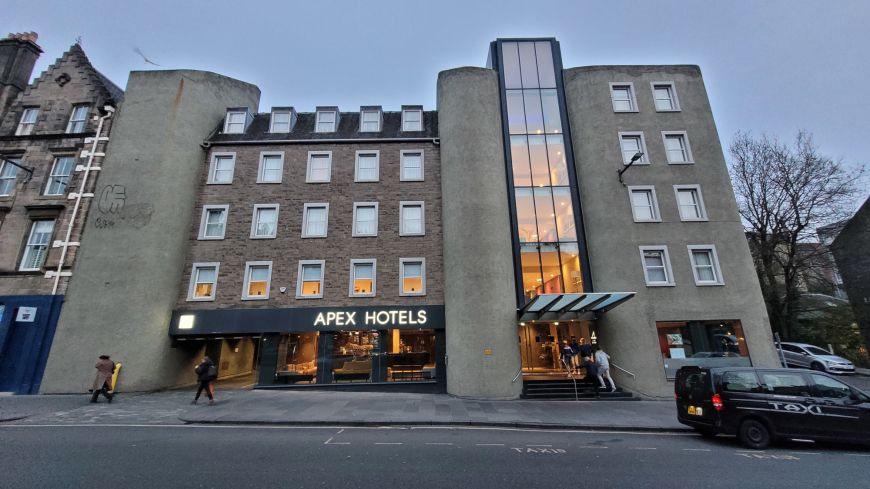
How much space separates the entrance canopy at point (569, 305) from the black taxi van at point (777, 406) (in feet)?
15.1

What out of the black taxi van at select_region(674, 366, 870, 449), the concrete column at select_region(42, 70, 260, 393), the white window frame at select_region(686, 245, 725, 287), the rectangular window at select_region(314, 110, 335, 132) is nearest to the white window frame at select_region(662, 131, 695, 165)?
the white window frame at select_region(686, 245, 725, 287)

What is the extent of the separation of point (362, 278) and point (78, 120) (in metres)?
17.5

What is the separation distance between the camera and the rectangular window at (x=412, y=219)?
17.6m

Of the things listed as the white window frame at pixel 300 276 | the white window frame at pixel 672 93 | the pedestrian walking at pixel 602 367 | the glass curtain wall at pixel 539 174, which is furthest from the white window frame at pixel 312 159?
the white window frame at pixel 672 93

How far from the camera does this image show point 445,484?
5551 millimetres

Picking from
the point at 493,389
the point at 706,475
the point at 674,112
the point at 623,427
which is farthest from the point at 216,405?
the point at 674,112

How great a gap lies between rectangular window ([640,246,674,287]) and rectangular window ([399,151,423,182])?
11.5 meters

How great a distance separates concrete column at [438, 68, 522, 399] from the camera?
14688 millimetres

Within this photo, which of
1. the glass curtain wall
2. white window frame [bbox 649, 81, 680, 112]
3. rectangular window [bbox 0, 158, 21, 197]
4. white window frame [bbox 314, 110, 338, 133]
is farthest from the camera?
white window frame [bbox 314, 110, 338, 133]

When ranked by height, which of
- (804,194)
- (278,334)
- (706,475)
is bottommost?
(706,475)

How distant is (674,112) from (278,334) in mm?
22936

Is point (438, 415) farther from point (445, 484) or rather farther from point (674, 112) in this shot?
point (674, 112)

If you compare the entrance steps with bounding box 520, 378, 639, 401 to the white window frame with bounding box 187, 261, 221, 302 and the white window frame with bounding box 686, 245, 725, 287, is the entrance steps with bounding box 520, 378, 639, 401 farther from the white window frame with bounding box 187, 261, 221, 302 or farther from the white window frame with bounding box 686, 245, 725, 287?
the white window frame with bounding box 187, 261, 221, 302

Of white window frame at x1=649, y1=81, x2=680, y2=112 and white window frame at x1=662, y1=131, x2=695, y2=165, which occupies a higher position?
white window frame at x1=649, y1=81, x2=680, y2=112
